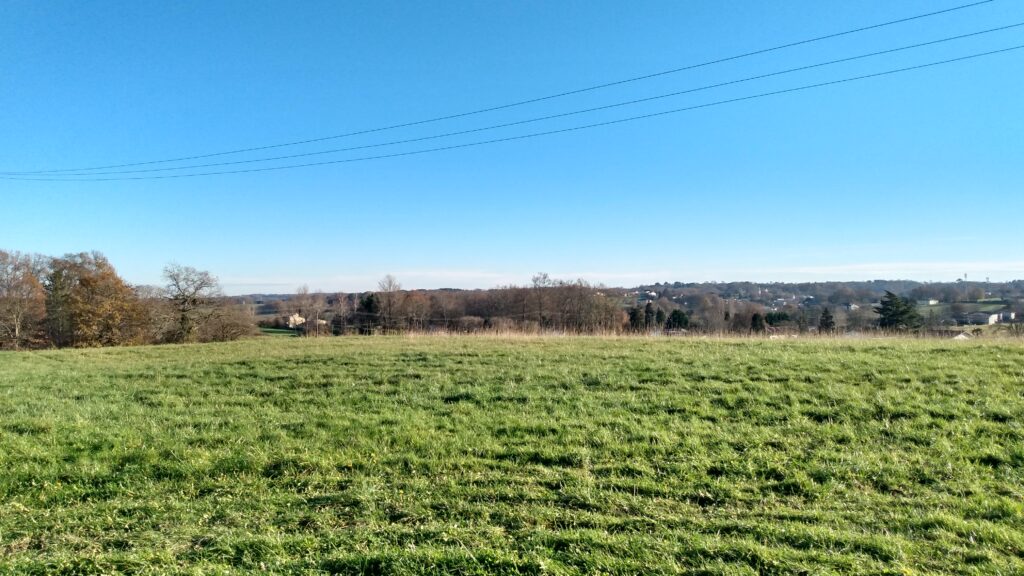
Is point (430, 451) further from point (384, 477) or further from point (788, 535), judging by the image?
point (788, 535)

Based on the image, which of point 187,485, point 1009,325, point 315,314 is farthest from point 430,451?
point 315,314

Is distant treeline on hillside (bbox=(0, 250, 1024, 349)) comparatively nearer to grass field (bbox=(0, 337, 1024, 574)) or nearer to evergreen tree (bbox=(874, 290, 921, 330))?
evergreen tree (bbox=(874, 290, 921, 330))

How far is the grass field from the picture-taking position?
343 centimetres

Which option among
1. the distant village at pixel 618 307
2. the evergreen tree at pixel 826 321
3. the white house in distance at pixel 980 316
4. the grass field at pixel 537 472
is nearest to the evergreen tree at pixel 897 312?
the distant village at pixel 618 307

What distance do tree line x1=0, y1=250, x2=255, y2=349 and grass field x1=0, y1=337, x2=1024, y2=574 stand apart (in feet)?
121

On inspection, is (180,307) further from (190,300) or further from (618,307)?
(618,307)

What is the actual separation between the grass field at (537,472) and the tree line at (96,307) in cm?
3674

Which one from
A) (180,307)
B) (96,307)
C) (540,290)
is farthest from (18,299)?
(540,290)

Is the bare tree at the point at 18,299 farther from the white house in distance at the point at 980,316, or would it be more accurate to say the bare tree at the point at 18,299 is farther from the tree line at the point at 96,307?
the white house in distance at the point at 980,316

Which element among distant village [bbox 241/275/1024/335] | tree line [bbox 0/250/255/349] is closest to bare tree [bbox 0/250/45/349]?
tree line [bbox 0/250/255/349]

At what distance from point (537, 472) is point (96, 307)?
162 feet

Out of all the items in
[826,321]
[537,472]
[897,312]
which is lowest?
[537,472]

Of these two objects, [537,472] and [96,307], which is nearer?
[537,472]

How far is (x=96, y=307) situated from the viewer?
130 feet
